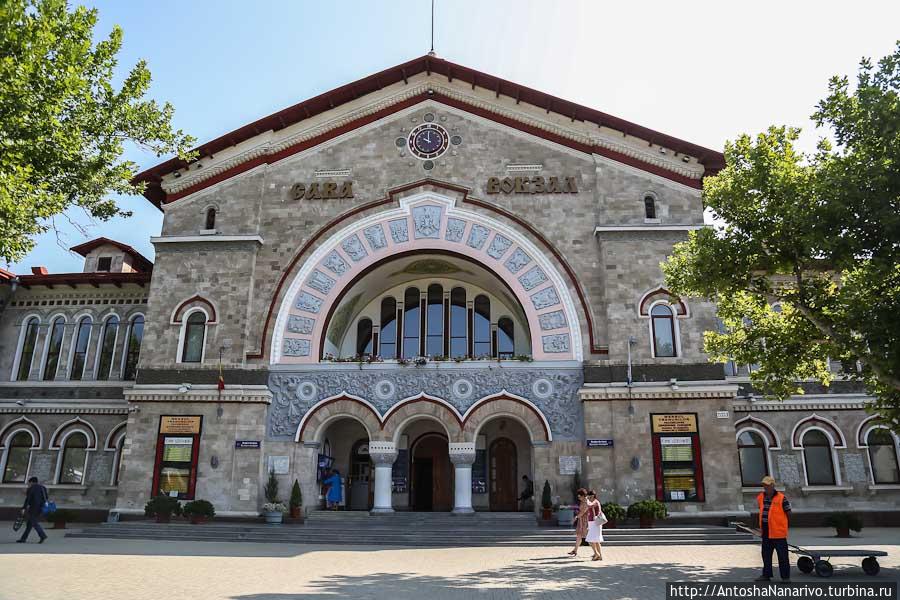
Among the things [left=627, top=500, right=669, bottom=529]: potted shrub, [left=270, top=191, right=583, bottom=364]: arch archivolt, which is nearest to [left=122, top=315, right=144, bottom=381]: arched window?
[left=270, top=191, right=583, bottom=364]: arch archivolt

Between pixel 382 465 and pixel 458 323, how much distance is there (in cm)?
654

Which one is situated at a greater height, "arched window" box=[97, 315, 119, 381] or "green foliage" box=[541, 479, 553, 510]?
"arched window" box=[97, 315, 119, 381]

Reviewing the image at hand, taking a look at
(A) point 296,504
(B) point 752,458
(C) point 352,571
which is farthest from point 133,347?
(B) point 752,458

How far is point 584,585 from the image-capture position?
11.4 meters

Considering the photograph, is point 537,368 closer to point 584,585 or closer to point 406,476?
point 406,476

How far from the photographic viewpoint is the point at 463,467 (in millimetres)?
22953

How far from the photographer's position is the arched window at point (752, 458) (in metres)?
24.5

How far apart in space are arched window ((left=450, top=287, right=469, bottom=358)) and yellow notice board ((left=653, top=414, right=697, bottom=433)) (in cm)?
759

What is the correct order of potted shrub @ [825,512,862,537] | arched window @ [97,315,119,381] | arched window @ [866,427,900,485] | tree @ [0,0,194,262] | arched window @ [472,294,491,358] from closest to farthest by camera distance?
tree @ [0,0,194,262] → potted shrub @ [825,512,862,537] → arched window @ [866,427,900,485] → arched window @ [472,294,491,358] → arched window @ [97,315,119,381]

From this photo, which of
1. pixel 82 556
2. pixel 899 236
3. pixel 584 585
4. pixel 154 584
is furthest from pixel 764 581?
pixel 82 556

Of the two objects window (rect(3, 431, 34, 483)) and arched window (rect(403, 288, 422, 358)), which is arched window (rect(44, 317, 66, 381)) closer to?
window (rect(3, 431, 34, 483))

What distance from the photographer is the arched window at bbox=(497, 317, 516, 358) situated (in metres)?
26.8

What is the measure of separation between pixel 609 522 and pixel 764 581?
9.72 m

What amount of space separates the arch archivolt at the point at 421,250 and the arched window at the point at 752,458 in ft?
25.3
